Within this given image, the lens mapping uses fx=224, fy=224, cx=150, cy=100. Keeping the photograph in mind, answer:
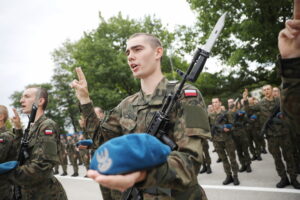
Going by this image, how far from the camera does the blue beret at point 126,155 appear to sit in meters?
0.82

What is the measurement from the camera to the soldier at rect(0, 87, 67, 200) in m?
2.59

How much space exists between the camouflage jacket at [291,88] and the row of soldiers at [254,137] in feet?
15.7

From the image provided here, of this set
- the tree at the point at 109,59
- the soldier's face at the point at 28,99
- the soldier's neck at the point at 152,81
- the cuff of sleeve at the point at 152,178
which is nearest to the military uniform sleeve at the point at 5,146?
the soldier's face at the point at 28,99

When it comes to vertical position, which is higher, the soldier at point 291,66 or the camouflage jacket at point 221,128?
the soldier at point 291,66

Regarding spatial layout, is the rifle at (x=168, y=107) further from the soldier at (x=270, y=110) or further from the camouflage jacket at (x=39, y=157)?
the soldier at (x=270, y=110)

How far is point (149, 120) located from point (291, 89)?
101 cm

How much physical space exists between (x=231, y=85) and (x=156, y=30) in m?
10.6

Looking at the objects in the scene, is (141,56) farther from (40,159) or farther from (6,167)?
(6,167)

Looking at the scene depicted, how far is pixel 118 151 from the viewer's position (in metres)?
0.82

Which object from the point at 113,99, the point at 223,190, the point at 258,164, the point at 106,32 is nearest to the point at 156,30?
the point at 106,32

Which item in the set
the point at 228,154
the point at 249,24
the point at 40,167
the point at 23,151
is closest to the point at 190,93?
the point at 40,167

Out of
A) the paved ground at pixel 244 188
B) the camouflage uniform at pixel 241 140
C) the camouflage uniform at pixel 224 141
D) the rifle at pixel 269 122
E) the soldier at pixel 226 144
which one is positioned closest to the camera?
the paved ground at pixel 244 188

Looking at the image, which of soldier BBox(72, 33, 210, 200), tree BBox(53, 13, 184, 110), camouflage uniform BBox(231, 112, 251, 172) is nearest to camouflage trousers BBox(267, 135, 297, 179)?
camouflage uniform BBox(231, 112, 251, 172)

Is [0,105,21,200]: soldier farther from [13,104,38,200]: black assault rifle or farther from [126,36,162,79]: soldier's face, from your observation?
[126,36,162,79]: soldier's face
